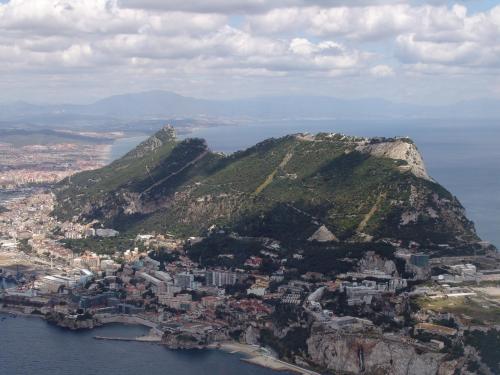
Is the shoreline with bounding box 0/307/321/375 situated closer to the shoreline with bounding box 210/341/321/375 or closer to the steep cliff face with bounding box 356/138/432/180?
the shoreline with bounding box 210/341/321/375

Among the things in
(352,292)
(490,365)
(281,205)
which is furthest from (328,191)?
(490,365)

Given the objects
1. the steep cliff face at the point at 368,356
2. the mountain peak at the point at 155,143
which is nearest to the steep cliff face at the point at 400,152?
the steep cliff face at the point at 368,356

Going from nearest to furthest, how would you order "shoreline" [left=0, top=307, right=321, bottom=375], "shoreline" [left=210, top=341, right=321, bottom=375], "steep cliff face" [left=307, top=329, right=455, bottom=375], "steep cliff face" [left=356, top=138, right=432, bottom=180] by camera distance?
1. "steep cliff face" [left=307, top=329, right=455, bottom=375]
2. "shoreline" [left=210, top=341, right=321, bottom=375]
3. "shoreline" [left=0, top=307, right=321, bottom=375]
4. "steep cliff face" [left=356, top=138, right=432, bottom=180]

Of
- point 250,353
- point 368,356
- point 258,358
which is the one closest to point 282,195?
point 250,353

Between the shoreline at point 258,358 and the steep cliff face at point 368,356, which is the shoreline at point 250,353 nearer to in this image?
the shoreline at point 258,358

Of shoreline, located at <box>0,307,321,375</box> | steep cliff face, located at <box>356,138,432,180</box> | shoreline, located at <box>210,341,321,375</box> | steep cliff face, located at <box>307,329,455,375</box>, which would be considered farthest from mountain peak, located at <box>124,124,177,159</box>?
steep cliff face, located at <box>307,329,455,375</box>

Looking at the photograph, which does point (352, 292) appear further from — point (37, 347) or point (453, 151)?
point (453, 151)
